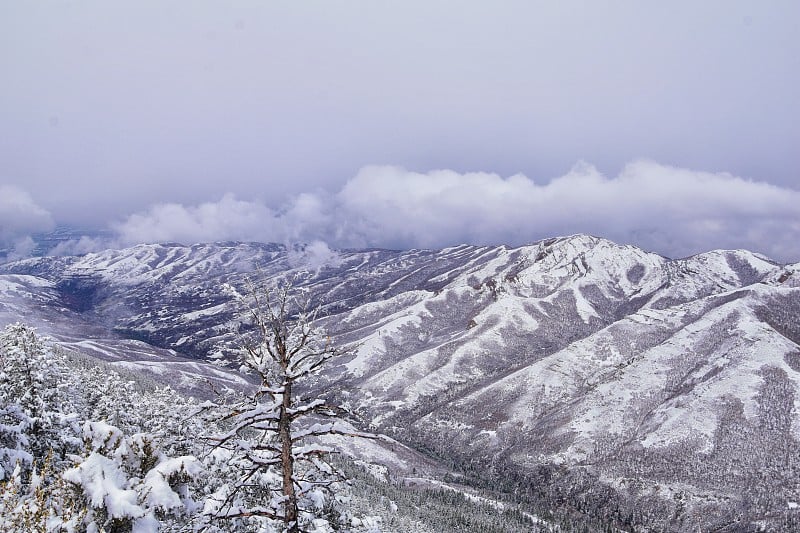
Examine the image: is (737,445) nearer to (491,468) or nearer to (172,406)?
(491,468)

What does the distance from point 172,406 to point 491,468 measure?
486 feet

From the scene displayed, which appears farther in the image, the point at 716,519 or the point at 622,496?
the point at 622,496

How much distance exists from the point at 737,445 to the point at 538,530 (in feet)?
250

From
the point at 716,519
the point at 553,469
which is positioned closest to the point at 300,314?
the point at 716,519

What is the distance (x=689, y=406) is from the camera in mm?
156500

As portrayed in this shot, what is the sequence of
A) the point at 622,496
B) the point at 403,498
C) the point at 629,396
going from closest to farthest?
the point at 403,498
the point at 622,496
the point at 629,396

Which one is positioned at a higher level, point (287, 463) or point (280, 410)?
point (280, 410)

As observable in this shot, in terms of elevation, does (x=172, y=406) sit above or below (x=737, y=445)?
above

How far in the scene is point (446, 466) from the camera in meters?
163

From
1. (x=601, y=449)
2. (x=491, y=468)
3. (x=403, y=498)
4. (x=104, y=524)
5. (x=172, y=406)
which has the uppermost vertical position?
(x=104, y=524)

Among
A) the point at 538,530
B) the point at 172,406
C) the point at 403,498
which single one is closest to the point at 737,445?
the point at 538,530

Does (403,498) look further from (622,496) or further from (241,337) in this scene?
(241,337)

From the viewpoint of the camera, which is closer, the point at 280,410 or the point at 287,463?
the point at 287,463

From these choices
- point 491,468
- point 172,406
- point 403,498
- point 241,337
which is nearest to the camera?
point 241,337
